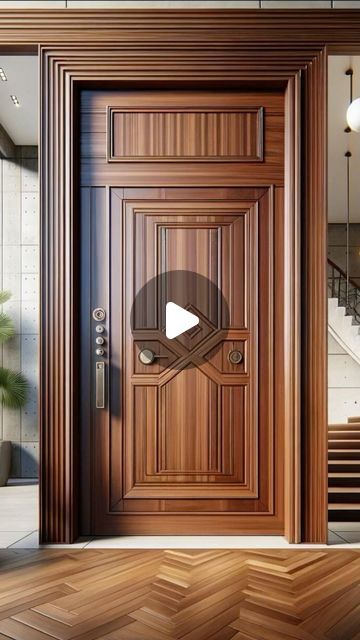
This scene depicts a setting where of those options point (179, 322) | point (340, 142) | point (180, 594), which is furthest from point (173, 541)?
point (340, 142)

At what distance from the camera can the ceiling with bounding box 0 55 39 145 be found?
4.34 meters

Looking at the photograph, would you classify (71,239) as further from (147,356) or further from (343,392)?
(343,392)

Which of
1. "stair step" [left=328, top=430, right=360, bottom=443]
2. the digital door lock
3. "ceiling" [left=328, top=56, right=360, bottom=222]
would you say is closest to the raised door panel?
the digital door lock

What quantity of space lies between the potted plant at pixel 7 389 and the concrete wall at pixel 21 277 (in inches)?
8.1

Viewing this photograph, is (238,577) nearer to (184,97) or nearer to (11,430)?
(184,97)

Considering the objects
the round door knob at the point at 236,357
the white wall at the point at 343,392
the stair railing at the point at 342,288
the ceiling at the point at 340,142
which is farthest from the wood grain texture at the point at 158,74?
the stair railing at the point at 342,288

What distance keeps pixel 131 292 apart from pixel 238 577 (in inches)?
59.2

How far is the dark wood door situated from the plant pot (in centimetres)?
242

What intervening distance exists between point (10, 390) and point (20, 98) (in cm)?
254

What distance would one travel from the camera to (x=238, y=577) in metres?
2.46

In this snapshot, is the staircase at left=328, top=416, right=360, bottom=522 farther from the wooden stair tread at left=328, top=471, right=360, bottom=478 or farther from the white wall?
the white wall

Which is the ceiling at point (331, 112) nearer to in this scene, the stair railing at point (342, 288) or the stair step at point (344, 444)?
the stair railing at point (342, 288)

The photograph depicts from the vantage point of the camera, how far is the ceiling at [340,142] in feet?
19.4

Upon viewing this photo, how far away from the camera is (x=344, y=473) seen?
14.8ft
